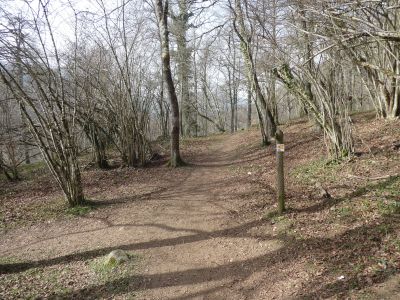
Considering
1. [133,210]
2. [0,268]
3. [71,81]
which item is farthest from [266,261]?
[71,81]

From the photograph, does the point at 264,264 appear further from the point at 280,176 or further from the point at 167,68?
the point at 167,68

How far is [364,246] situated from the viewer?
13.7 feet

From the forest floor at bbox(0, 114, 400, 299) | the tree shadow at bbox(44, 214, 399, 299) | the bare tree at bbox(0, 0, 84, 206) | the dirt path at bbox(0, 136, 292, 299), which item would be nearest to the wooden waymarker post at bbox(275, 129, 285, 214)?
the forest floor at bbox(0, 114, 400, 299)

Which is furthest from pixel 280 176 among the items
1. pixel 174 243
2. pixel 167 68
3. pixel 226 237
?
pixel 167 68

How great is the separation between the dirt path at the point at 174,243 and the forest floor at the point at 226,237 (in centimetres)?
2

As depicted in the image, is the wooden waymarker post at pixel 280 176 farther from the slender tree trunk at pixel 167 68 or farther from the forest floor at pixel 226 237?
the slender tree trunk at pixel 167 68

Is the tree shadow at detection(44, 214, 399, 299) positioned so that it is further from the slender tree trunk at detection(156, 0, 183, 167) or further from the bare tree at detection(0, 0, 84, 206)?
the slender tree trunk at detection(156, 0, 183, 167)

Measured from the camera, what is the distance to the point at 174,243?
545cm

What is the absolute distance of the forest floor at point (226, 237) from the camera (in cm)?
404

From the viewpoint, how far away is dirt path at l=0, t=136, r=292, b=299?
434 cm

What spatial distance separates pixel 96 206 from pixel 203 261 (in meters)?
3.53

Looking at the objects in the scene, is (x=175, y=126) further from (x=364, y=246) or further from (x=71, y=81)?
(x=364, y=246)

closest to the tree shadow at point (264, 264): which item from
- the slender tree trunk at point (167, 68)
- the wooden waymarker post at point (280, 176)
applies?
the wooden waymarker post at point (280, 176)

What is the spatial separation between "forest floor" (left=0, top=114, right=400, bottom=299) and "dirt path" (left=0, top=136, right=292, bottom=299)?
2cm
